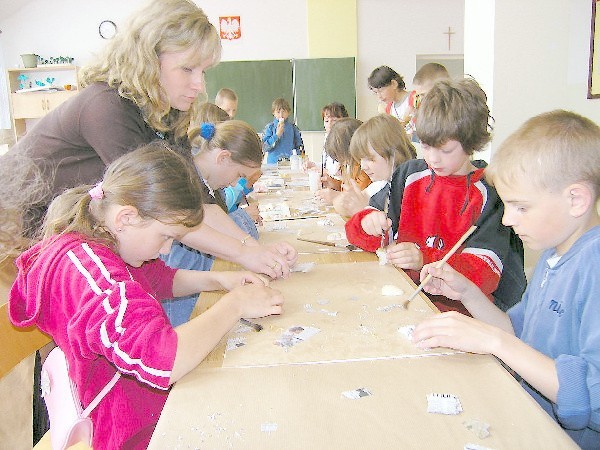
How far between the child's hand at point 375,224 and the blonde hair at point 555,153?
2.32 ft

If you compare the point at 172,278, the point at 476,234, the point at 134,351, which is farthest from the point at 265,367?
the point at 476,234

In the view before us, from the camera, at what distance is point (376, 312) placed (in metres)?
1.29

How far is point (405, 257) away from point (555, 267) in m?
0.54

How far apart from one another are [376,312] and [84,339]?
626 millimetres

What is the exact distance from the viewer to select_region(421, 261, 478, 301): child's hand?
4.71 feet

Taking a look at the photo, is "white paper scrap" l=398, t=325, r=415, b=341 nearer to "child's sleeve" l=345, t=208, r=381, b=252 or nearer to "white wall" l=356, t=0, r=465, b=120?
"child's sleeve" l=345, t=208, r=381, b=252

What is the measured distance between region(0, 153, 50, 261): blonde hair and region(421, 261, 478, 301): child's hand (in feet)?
3.27

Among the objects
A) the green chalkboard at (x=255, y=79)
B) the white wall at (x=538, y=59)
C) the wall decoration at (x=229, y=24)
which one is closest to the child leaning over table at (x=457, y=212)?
the white wall at (x=538, y=59)

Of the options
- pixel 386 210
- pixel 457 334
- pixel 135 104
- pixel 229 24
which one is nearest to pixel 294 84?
pixel 229 24

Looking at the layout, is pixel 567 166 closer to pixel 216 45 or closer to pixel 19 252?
pixel 216 45

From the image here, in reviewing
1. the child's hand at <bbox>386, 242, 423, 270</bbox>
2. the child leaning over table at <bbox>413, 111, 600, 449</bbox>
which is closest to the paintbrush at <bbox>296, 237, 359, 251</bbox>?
the child's hand at <bbox>386, 242, 423, 270</bbox>

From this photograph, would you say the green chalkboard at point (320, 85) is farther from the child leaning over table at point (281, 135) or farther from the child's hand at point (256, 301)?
the child's hand at point (256, 301)

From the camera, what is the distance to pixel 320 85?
7.66 meters

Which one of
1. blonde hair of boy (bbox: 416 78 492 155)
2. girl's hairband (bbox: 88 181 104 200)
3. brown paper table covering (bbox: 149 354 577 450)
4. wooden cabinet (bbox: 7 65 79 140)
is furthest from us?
wooden cabinet (bbox: 7 65 79 140)
